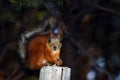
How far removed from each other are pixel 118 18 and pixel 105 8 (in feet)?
1.48

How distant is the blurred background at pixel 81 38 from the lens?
20.2ft

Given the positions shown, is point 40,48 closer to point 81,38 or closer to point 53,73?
point 53,73

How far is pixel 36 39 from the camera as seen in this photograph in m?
3.98

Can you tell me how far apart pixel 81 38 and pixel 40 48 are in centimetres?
345

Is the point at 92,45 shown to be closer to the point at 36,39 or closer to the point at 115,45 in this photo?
the point at 115,45

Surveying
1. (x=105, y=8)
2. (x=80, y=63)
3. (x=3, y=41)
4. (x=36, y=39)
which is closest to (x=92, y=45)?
(x=80, y=63)

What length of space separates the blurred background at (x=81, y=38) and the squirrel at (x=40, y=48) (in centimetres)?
182

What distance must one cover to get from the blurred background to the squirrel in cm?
182

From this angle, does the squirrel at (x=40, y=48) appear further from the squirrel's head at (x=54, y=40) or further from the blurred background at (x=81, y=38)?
the blurred background at (x=81, y=38)

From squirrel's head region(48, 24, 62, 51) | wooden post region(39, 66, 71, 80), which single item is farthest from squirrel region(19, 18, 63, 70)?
wooden post region(39, 66, 71, 80)

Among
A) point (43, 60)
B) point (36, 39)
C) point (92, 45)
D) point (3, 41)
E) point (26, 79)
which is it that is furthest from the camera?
point (92, 45)

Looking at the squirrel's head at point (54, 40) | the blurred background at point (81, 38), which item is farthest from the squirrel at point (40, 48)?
the blurred background at point (81, 38)

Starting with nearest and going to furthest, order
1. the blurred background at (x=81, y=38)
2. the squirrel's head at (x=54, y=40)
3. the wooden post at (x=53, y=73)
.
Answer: the wooden post at (x=53, y=73) < the squirrel's head at (x=54, y=40) < the blurred background at (x=81, y=38)

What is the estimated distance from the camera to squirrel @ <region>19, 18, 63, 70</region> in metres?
3.43
